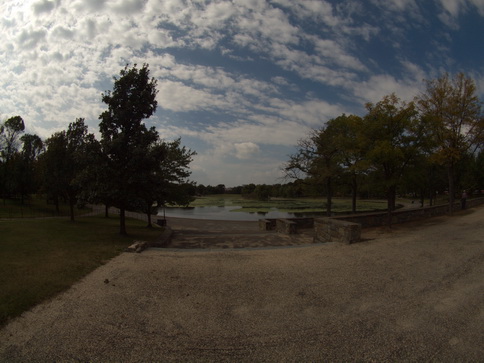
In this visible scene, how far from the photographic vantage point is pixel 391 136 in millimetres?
11719

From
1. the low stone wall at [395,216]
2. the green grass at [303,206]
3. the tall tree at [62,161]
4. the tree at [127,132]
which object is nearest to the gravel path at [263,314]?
the tree at [127,132]

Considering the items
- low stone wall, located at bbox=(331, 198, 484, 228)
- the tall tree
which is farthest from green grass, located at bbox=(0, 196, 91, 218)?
low stone wall, located at bbox=(331, 198, 484, 228)

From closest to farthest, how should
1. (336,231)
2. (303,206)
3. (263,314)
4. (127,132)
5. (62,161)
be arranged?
1. (263,314)
2. (336,231)
3. (127,132)
4. (62,161)
5. (303,206)

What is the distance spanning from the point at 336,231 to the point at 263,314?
661 cm

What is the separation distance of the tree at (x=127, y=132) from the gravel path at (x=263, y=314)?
5209mm

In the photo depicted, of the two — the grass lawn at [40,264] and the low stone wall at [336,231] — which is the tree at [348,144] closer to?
the low stone wall at [336,231]

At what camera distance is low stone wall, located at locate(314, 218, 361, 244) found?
929 centimetres

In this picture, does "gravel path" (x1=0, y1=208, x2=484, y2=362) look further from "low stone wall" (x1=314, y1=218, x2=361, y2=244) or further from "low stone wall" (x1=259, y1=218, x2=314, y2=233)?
"low stone wall" (x1=259, y1=218, x2=314, y2=233)

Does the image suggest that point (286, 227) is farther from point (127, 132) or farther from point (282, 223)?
point (127, 132)

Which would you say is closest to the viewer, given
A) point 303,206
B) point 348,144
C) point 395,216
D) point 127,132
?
point 127,132

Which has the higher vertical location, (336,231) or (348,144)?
(348,144)

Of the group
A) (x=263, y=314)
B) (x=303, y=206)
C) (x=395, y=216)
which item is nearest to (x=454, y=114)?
(x=395, y=216)

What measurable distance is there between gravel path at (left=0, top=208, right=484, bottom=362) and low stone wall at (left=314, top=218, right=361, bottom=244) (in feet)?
7.89

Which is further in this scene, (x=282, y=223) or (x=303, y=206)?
(x=303, y=206)
